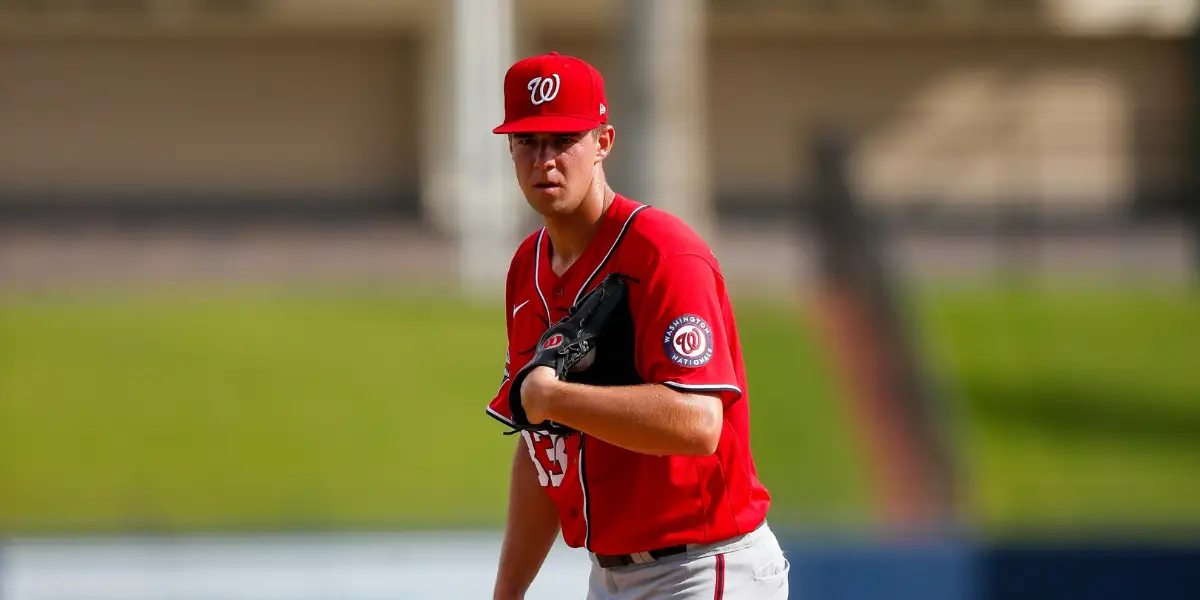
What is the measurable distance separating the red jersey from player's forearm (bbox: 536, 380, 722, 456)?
0.13 ft

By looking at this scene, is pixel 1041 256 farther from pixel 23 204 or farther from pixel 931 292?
pixel 23 204

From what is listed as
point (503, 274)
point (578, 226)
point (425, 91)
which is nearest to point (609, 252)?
point (578, 226)

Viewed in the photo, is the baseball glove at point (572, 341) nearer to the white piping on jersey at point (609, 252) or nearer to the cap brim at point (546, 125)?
the white piping on jersey at point (609, 252)

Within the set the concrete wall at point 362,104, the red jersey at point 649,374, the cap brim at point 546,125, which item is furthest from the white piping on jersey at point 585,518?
the concrete wall at point 362,104

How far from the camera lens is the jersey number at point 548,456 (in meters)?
3.26

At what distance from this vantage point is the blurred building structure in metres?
22.8

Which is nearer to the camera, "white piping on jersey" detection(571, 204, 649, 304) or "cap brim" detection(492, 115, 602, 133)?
"cap brim" detection(492, 115, 602, 133)

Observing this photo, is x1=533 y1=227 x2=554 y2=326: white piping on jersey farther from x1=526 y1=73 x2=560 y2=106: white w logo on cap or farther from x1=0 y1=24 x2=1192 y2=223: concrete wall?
x1=0 y1=24 x2=1192 y2=223: concrete wall

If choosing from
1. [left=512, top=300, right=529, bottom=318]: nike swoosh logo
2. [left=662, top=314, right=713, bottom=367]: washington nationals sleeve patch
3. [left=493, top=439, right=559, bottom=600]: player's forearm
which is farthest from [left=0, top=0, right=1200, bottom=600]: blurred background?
[left=662, top=314, right=713, bottom=367]: washington nationals sleeve patch

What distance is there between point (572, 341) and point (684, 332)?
0.66ft

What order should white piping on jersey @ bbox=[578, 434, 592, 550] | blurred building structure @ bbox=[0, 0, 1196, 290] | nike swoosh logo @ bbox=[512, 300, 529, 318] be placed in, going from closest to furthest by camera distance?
white piping on jersey @ bbox=[578, 434, 592, 550] → nike swoosh logo @ bbox=[512, 300, 529, 318] → blurred building structure @ bbox=[0, 0, 1196, 290]

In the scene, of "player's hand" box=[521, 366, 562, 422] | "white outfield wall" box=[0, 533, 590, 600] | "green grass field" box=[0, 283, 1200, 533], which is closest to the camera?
"player's hand" box=[521, 366, 562, 422]

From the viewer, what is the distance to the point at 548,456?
3.30m

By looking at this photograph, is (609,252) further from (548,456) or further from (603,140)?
(548,456)
